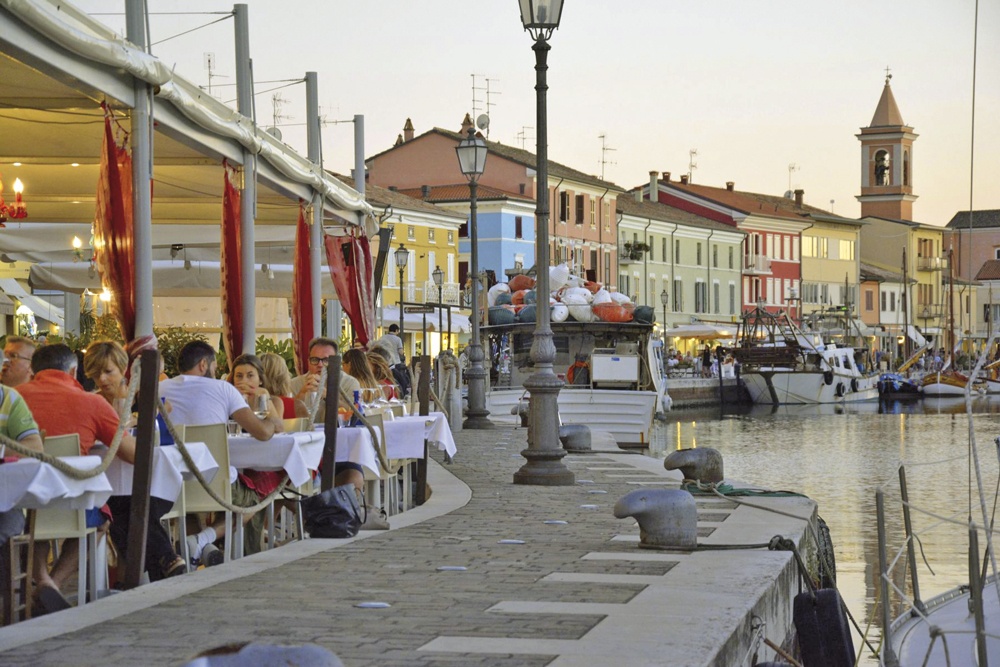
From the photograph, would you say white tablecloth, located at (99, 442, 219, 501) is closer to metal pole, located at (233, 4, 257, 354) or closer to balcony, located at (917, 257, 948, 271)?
metal pole, located at (233, 4, 257, 354)

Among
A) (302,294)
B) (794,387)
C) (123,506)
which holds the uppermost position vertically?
(302,294)

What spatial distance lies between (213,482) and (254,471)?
715 millimetres

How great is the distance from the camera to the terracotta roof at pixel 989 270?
420 feet

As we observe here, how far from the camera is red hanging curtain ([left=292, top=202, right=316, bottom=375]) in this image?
16.9 m

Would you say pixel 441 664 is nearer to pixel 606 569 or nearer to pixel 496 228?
pixel 606 569

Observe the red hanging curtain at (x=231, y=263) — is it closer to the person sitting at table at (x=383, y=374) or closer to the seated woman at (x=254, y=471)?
the person sitting at table at (x=383, y=374)

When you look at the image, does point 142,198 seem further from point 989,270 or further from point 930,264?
point 989,270

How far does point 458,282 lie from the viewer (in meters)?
76.6

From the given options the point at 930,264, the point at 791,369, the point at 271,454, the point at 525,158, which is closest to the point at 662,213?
the point at 525,158

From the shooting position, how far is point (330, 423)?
11.1 meters

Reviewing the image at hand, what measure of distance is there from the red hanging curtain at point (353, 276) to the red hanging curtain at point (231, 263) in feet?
17.6

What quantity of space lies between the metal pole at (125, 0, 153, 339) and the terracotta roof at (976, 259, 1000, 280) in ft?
390

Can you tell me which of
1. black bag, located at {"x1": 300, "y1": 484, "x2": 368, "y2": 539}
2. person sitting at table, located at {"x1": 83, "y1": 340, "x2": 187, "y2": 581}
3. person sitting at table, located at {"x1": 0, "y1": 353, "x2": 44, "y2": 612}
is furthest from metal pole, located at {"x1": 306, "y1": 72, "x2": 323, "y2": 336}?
person sitting at table, located at {"x1": 0, "y1": 353, "x2": 44, "y2": 612}

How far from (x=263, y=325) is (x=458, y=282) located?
5186 cm
